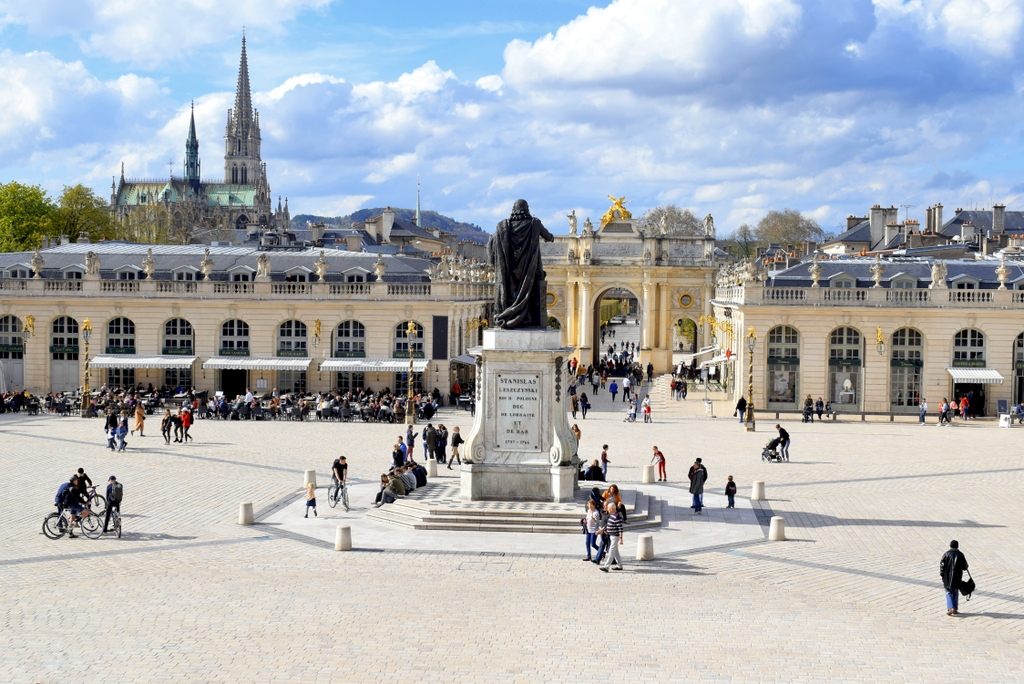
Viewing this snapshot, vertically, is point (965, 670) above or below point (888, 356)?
below

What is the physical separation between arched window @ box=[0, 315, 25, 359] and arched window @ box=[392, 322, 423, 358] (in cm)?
1831

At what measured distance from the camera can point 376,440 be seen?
42344 millimetres

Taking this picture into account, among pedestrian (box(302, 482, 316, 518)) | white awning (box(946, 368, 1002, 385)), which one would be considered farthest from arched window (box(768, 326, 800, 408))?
pedestrian (box(302, 482, 316, 518))

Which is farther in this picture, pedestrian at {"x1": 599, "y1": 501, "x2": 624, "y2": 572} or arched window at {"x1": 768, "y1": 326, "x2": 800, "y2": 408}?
arched window at {"x1": 768, "y1": 326, "x2": 800, "y2": 408}

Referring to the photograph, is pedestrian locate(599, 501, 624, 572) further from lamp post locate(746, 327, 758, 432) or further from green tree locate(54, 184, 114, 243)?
green tree locate(54, 184, 114, 243)

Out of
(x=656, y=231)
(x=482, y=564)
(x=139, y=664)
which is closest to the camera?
(x=139, y=664)

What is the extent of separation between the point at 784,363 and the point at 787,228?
112 m

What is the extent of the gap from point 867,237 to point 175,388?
224 feet

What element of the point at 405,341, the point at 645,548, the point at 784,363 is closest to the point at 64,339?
the point at 405,341

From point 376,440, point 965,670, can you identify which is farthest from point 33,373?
point 965,670

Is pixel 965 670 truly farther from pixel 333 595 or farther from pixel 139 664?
pixel 139 664

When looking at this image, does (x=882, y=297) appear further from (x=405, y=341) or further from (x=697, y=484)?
(x=697, y=484)

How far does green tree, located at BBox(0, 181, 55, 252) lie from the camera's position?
92.2 metres

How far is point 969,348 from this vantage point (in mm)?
53562
